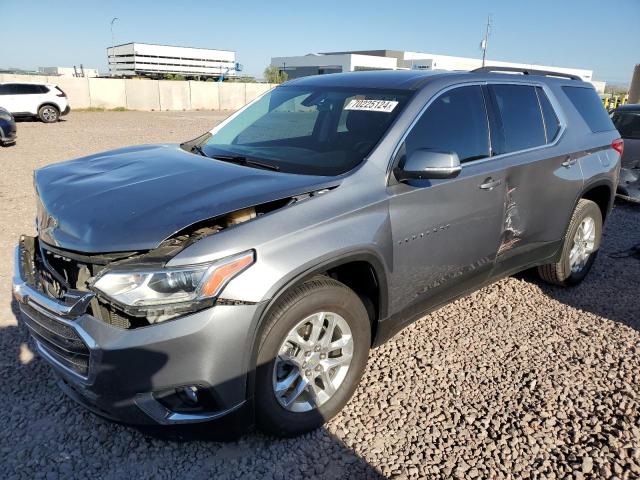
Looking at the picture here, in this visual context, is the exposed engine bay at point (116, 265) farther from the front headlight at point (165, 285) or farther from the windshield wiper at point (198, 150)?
the windshield wiper at point (198, 150)

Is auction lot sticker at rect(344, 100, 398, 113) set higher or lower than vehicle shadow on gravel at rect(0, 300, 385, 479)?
higher

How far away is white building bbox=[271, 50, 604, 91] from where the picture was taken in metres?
61.3

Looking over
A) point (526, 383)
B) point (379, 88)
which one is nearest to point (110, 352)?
point (379, 88)

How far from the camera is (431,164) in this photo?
267 cm

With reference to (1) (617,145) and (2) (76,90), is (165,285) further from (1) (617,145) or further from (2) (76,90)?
(2) (76,90)

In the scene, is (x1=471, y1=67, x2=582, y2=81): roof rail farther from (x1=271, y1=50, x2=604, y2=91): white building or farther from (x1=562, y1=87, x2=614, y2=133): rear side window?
(x1=271, y1=50, x2=604, y2=91): white building

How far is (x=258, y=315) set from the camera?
2.17m

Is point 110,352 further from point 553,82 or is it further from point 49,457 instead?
point 553,82

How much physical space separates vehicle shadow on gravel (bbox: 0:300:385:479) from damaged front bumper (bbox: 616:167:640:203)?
7591 mm

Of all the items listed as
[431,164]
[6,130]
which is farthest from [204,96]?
[431,164]

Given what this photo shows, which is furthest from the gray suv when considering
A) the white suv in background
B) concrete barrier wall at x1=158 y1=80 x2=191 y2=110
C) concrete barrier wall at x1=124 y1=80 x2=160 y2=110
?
concrete barrier wall at x1=158 y1=80 x2=191 y2=110

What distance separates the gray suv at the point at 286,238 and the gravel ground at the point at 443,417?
0.91 feet

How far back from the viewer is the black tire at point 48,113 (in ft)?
68.0

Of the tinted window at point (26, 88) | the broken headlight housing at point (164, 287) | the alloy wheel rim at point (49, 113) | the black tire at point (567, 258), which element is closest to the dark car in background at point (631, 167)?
the black tire at point (567, 258)
